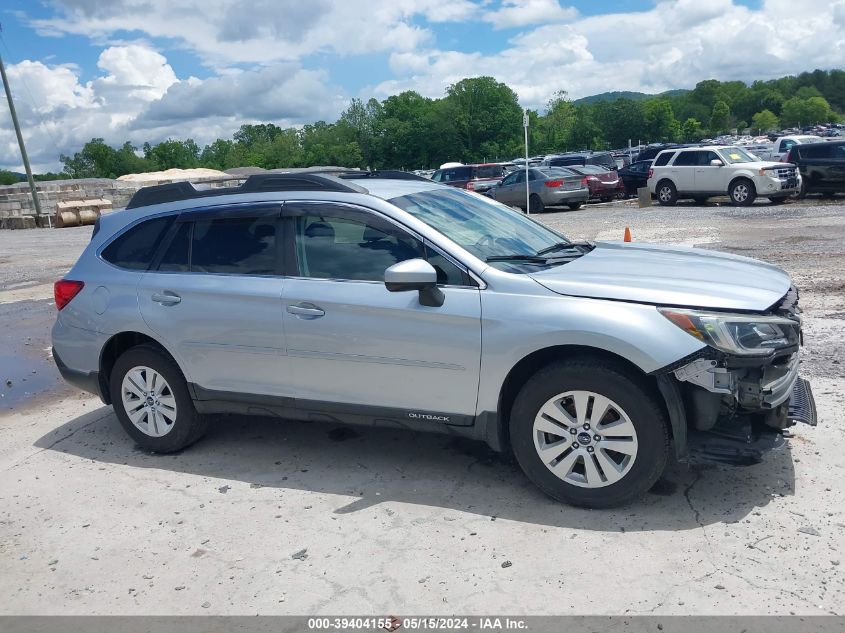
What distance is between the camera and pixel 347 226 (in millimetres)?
4754

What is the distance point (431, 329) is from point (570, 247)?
4.63 feet

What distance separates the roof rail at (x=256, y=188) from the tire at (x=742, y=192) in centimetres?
1923

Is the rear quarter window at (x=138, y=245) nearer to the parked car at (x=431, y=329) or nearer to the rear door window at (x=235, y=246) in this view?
the parked car at (x=431, y=329)

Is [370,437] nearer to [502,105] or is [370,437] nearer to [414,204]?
[414,204]

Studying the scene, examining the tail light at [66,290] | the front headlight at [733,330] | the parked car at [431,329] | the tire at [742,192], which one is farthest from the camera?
the tire at [742,192]

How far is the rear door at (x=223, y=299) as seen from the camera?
4863 mm

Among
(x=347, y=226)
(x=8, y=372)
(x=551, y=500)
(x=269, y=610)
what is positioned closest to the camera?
(x=269, y=610)

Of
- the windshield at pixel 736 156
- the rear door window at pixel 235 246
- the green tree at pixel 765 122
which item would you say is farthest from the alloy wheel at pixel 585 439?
the green tree at pixel 765 122

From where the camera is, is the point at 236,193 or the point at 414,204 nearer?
the point at 414,204

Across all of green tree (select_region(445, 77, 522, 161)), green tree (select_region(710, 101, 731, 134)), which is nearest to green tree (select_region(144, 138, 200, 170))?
green tree (select_region(445, 77, 522, 161))

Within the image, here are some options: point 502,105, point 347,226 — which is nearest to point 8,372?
point 347,226

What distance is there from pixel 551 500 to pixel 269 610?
1.65 meters

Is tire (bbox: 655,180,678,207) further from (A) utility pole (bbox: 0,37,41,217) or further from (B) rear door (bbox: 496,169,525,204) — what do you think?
(A) utility pole (bbox: 0,37,41,217)

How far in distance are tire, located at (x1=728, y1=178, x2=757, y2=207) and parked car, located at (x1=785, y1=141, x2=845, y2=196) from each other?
6.06 feet
